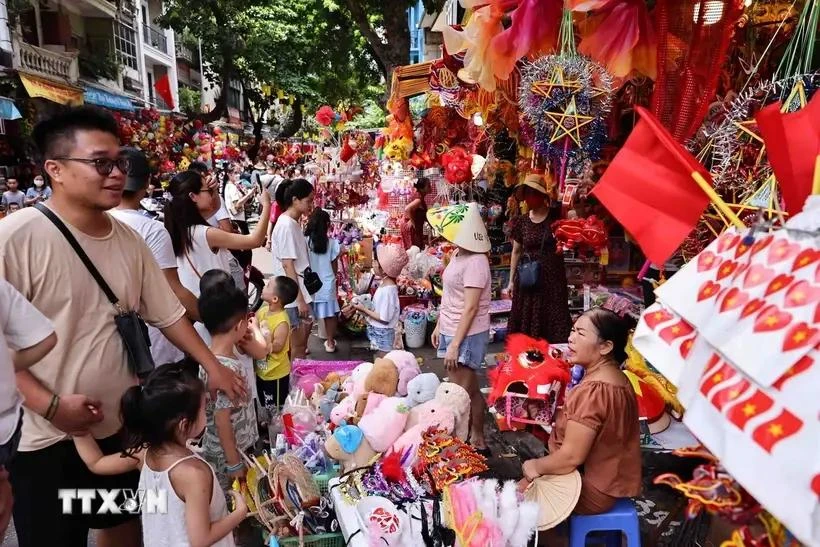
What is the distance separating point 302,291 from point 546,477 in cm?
316

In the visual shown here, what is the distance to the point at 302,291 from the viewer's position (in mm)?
5031

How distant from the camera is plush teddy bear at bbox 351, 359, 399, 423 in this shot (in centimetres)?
310

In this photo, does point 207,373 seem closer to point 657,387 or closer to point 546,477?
point 546,477

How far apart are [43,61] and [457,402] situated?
1509 cm

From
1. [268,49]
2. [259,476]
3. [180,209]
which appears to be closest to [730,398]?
[259,476]

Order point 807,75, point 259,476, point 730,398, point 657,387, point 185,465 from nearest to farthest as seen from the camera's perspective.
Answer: point 730,398 < point 185,465 < point 807,75 < point 259,476 < point 657,387

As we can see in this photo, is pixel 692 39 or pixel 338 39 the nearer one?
pixel 692 39

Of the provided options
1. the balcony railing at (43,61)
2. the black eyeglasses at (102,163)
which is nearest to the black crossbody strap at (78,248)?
the black eyeglasses at (102,163)

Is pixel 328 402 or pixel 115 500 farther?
pixel 328 402

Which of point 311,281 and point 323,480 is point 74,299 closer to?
point 323,480

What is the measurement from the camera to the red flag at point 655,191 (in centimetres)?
137

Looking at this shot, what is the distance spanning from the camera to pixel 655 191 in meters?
1.41

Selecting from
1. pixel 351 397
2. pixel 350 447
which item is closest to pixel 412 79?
pixel 351 397

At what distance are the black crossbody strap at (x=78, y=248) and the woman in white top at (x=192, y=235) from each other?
1.33 meters
